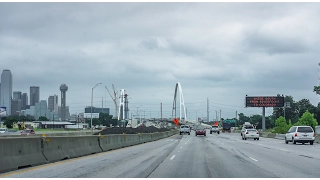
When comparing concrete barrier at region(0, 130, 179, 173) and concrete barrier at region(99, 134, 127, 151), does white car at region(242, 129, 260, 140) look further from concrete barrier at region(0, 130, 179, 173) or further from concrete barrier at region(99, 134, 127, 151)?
concrete barrier at region(0, 130, 179, 173)

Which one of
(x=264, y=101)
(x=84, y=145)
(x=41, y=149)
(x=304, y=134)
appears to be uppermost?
(x=264, y=101)

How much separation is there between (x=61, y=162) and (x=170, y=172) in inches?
220

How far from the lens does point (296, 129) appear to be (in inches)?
1647

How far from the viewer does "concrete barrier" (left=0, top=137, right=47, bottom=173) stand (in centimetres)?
1453

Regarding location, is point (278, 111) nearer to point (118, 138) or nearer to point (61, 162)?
point (118, 138)

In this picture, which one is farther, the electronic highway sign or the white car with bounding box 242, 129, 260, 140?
the electronic highway sign

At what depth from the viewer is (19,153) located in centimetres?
1568

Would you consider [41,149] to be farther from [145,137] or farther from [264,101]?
[264,101]

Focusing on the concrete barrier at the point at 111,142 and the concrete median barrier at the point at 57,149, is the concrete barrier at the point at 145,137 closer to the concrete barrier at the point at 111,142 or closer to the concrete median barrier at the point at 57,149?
the concrete barrier at the point at 111,142

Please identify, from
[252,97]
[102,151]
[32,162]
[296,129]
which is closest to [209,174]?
[32,162]

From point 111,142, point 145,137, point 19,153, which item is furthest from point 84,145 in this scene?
point 145,137

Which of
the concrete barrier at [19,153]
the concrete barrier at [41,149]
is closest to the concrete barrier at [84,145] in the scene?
the concrete barrier at [41,149]

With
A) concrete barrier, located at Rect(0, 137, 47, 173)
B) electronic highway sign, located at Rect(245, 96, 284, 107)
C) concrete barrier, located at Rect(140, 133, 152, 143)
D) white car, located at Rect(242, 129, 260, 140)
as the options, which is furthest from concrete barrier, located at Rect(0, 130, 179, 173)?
electronic highway sign, located at Rect(245, 96, 284, 107)

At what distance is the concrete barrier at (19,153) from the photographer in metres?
14.5
